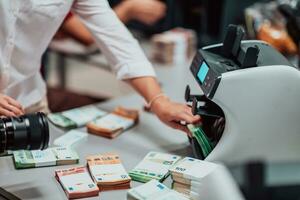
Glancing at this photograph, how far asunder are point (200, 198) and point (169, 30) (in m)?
1.59

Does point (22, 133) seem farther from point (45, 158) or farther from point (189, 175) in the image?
point (189, 175)

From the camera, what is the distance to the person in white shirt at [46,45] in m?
1.24

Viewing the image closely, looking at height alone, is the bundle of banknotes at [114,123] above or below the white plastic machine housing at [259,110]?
below

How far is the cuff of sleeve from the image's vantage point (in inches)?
53.8

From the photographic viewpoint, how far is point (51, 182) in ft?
3.61

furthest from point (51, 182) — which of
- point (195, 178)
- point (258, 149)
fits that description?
point (258, 149)

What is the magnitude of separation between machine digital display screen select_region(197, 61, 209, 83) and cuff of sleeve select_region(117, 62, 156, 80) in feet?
0.74

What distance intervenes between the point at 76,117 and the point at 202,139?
41cm

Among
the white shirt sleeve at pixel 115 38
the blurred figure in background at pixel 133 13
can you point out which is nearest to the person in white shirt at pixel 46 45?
the white shirt sleeve at pixel 115 38

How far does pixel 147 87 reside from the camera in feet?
4.47

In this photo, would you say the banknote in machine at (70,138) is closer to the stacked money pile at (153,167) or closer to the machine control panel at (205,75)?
the stacked money pile at (153,167)

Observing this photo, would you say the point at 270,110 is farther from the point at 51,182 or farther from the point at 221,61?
the point at 51,182

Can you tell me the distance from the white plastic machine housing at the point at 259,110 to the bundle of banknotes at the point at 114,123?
0.31m

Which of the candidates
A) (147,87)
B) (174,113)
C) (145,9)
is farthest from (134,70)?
(145,9)
